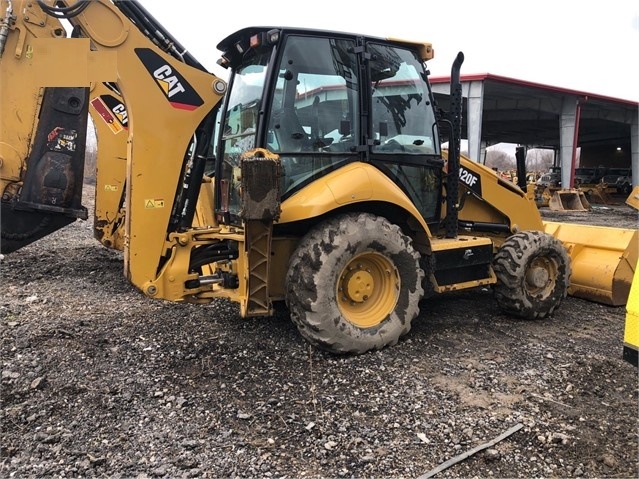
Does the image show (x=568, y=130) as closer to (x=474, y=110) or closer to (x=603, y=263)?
(x=474, y=110)

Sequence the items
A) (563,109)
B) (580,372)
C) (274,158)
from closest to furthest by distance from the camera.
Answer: (274,158) → (580,372) → (563,109)

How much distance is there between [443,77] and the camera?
1527 centimetres

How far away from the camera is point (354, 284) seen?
4.02 metres

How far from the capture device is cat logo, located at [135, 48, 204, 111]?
147 inches

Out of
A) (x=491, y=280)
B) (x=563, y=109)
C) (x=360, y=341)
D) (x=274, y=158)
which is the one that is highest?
(x=563, y=109)

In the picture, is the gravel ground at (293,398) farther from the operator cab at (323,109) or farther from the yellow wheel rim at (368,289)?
the operator cab at (323,109)

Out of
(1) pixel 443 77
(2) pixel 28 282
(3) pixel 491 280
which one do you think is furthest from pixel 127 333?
(1) pixel 443 77

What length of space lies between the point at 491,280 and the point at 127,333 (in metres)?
3.30

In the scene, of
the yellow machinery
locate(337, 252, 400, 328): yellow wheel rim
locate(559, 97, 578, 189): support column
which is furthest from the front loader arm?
locate(559, 97, 578, 189): support column

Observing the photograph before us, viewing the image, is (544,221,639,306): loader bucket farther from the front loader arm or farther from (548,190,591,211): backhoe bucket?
(548,190,591,211): backhoe bucket

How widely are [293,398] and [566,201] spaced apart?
59.9ft

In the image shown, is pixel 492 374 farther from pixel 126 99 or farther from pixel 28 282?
pixel 28 282

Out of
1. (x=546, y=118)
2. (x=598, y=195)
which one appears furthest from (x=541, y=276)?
(x=598, y=195)

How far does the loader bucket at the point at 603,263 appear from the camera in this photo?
5.55 meters
